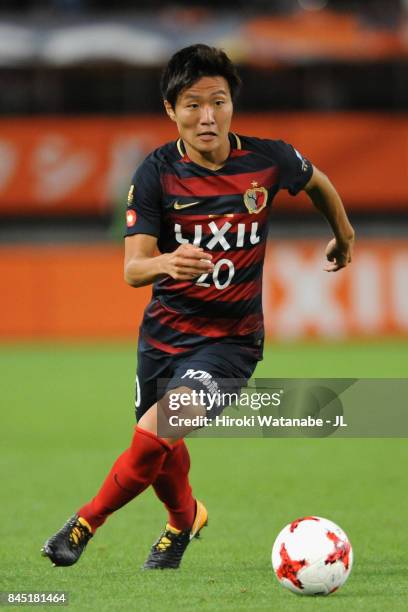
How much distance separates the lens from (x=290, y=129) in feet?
78.4

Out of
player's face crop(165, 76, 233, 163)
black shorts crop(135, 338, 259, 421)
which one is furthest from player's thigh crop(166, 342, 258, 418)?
player's face crop(165, 76, 233, 163)

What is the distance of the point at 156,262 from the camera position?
531cm

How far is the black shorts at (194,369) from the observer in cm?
566

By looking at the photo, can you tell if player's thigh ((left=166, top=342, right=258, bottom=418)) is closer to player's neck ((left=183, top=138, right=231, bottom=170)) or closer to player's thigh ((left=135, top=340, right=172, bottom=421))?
player's thigh ((left=135, top=340, right=172, bottom=421))

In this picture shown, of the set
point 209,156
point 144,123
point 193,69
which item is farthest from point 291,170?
point 144,123

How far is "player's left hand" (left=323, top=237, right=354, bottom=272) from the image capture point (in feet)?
20.5

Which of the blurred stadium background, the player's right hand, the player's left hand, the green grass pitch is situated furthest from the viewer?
the blurred stadium background

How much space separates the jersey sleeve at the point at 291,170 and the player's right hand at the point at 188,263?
0.99m

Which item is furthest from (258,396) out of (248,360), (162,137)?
(162,137)

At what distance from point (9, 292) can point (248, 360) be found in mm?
16002

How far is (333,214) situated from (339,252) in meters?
0.20

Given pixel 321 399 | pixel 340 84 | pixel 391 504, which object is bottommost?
pixel 391 504

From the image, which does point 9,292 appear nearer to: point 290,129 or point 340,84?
point 290,129

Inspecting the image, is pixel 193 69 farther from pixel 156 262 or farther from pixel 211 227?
pixel 156 262
